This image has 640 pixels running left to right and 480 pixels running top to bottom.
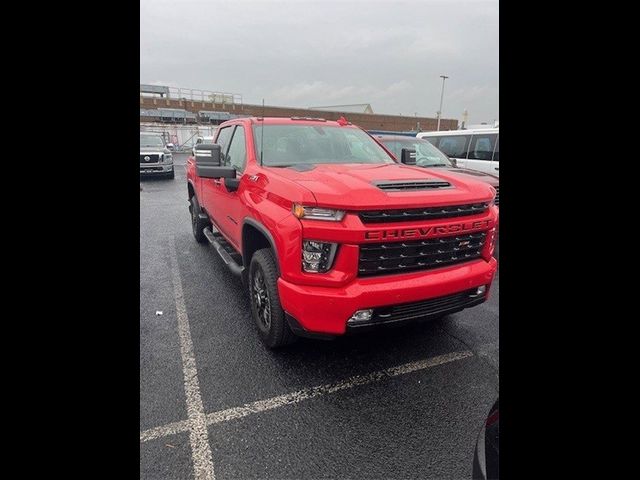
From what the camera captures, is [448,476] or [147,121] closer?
[448,476]

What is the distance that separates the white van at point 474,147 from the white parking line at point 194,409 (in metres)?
7.13

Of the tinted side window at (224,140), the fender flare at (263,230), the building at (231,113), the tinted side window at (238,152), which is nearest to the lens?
the fender flare at (263,230)

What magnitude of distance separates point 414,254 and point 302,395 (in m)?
1.26

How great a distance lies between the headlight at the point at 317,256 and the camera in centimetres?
243

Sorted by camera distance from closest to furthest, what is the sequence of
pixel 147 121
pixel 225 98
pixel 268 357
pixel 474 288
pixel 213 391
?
pixel 213 391 < pixel 474 288 < pixel 268 357 < pixel 147 121 < pixel 225 98

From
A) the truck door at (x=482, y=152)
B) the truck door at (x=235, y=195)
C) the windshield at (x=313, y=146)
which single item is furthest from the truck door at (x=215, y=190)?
the truck door at (x=482, y=152)

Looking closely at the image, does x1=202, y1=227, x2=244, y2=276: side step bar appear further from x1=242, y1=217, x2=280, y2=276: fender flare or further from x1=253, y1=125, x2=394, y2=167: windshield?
x1=253, y1=125, x2=394, y2=167: windshield

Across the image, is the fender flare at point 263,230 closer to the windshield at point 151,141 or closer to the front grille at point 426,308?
the front grille at point 426,308

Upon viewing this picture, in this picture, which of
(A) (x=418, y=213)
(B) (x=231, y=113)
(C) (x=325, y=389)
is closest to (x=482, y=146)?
(A) (x=418, y=213)

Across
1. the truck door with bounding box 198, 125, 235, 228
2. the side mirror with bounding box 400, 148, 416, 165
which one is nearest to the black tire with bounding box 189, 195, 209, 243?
the truck door with bounding box 198, 125, 235, 228
